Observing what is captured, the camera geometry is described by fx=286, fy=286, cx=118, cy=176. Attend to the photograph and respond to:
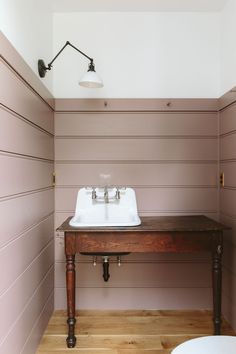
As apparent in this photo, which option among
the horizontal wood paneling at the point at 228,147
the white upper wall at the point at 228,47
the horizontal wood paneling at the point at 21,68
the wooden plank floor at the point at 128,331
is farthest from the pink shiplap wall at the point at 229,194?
the horizontal wood paneling at the point at 21,68

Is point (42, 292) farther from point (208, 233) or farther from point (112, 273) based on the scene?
point (208, 233)

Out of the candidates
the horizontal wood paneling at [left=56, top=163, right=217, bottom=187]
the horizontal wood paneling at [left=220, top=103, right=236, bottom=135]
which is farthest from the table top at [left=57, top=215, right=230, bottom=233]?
the horizontal wood paneling at [left=220, top=103, right=236, bottom=135]

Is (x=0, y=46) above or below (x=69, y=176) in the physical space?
above

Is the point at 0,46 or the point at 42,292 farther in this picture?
the point at 42,292

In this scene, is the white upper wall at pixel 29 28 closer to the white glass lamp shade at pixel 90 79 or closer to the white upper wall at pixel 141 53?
the white upper wall at pixel 141 53

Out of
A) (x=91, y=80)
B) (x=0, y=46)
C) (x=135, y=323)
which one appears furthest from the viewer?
(x=135, y=323)

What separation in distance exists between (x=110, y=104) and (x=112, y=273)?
1.44 meters

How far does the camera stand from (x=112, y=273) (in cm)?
244

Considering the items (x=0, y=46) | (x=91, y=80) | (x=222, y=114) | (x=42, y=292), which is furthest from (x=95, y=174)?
(x=0, y=46)

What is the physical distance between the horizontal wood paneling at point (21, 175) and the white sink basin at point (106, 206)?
1.02ft

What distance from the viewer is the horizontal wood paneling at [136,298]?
2.44 m

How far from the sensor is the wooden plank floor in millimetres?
1917

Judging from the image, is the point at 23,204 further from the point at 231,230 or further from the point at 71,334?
the point at 231,230

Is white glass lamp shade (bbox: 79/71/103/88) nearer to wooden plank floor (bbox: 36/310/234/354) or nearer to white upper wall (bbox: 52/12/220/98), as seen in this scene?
white upper wall (bbox: 52/12/220/98)
